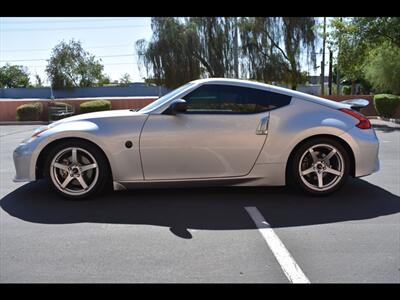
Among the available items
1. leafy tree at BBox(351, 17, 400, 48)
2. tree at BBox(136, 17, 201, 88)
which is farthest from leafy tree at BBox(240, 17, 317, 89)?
leafy tree at BBox(351, 17, 400, 48)

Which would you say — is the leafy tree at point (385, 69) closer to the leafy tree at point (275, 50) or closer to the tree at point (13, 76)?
the leafy tree at point (275, 50)

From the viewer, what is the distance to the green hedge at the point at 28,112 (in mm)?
20844

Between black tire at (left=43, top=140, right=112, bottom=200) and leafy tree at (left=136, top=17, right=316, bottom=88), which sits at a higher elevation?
leafy tree at (left=136, top=17, right=316, bottom=88)

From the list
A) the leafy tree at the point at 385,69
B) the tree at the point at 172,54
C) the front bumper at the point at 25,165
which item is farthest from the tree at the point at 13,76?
the front bumper at the point at 25,165

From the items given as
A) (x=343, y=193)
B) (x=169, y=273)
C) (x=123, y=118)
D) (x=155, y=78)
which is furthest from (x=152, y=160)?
(x=155, y=78)

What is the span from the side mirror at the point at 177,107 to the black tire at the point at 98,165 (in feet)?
3.11

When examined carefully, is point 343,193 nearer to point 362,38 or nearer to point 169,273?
point 169,273

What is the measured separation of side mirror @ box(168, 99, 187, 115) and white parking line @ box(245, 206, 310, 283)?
140cm

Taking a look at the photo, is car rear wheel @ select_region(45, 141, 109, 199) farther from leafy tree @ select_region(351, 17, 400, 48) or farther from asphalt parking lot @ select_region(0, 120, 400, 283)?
leafy tree @ select_region(351, 17, 400, 48)

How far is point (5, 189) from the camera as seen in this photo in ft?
18.0

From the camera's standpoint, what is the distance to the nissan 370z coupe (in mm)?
4746

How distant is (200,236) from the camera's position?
373 centimetres
